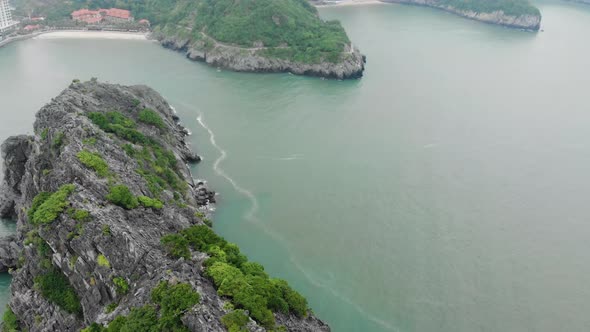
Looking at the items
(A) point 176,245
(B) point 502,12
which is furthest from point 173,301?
(B) point 502,12

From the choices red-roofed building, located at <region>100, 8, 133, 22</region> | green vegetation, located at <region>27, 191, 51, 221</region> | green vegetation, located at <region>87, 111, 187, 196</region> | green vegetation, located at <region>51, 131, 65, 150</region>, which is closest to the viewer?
green vegetation, located at <region>27, 191, 51, 221</region>

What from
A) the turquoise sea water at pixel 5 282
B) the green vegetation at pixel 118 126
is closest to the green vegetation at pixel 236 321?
the turquoise sea water at pixel 5 282

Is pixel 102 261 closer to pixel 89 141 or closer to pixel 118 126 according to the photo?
pixel 89 141

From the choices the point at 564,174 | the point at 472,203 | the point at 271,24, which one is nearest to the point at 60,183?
the point at 472,203

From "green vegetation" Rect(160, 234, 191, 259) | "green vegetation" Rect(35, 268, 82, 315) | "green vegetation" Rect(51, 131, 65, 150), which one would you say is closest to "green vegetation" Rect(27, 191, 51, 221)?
"green vegetation" Rect(35, 268, 82, 315)

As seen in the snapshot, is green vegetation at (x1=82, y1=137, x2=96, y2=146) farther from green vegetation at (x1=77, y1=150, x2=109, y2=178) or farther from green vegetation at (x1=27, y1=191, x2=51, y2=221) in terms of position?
green vegetation at (x1=27, y1=191, x2=51, y2=221)
